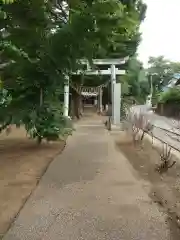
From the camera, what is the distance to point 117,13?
883cm

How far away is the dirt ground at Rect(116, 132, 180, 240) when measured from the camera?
19.7 feet

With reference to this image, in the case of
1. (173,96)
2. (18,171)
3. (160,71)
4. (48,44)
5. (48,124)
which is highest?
(160,71)

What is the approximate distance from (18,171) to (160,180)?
125 inches

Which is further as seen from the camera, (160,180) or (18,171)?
(18,171)

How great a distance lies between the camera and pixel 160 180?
8617mm

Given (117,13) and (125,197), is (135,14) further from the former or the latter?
(125,197)

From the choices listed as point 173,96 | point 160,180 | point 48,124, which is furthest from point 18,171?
point 173,96

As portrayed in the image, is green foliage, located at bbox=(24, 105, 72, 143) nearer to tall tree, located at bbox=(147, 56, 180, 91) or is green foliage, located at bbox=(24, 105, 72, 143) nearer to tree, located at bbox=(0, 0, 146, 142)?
tree, located at bbox=(0, 0, 146, 142)

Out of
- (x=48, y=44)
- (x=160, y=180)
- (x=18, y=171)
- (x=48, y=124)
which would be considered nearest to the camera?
(x=160, y=180)

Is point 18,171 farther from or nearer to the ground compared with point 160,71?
nearer to the ground

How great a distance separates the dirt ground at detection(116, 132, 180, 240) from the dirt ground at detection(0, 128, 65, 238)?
6.90 ft

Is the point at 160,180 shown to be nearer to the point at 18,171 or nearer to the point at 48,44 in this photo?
the point at 18,171

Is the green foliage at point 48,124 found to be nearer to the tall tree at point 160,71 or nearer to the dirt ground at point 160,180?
the dirt ground at point 160,180

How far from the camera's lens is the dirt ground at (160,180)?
6.00m
